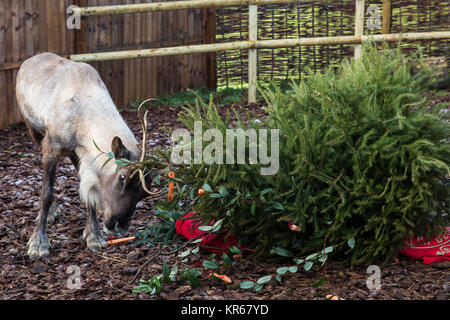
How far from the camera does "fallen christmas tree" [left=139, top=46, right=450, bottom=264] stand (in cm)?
362

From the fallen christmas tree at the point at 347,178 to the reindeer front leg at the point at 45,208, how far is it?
4.17 ft

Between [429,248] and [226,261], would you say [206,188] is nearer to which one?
[226,261]

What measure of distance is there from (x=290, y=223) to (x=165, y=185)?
0.85m

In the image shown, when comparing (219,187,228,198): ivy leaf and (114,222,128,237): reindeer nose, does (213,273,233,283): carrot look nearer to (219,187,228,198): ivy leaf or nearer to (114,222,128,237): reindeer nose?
(219,187,228,198): ivy leaf

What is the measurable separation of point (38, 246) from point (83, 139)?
825 millimetres

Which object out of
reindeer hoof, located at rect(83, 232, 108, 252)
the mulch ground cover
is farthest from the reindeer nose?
reindeer hoof, located at rect(83, 232, 108, 252)

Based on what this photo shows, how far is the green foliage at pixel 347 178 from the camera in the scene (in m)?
3.62

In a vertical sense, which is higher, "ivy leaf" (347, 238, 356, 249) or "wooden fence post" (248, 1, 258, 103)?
"wooden fence post" (248, 1, 258, 103)

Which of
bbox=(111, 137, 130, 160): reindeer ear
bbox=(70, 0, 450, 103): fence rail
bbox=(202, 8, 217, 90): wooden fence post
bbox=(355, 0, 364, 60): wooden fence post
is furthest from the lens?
bbox=(202, 8, 217, 90): wooden fence post

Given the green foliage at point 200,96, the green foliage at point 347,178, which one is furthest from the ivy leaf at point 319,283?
the green foliage at point 200,96

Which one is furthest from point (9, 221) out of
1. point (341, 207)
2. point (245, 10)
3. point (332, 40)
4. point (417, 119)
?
point (245, 10)

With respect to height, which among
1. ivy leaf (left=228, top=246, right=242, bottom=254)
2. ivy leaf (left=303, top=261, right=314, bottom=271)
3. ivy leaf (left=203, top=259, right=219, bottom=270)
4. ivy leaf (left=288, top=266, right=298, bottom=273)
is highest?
ivy leaf (left=228, top=246, right=242, bottom=254)

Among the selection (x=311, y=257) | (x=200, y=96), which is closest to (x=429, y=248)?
(x=311, y=257)

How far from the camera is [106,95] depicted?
191 inches
